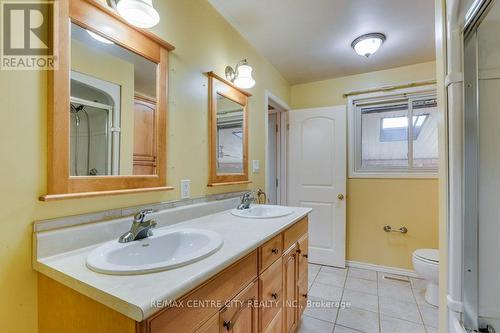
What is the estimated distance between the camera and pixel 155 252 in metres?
1.07

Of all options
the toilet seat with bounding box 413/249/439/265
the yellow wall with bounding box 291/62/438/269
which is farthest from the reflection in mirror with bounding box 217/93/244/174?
the toilet seat with bounding box 413/249/439/265

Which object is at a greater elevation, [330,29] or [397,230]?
[330,29]

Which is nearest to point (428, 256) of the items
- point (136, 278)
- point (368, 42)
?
point (368, 42)

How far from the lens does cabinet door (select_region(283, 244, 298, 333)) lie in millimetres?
1455

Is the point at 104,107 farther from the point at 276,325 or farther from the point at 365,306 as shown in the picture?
the point at 365,306

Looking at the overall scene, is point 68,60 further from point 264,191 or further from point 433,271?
point 433,271

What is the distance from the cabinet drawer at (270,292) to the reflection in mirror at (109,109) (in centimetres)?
80

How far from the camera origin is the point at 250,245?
39.9 inches

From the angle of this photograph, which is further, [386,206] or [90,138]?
[386,206]

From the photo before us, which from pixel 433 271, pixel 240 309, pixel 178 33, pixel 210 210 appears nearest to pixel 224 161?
pixel 210 210

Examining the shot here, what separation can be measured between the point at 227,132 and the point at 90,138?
3.35 ft

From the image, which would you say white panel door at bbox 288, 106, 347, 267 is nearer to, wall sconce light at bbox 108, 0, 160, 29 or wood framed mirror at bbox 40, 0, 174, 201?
wood framed mirror at bbox 40, 0, 174, 201

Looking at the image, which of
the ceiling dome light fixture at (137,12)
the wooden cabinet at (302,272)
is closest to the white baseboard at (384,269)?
the wooden cabinet at (302,272)

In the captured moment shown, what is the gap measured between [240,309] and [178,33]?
4.85ft
